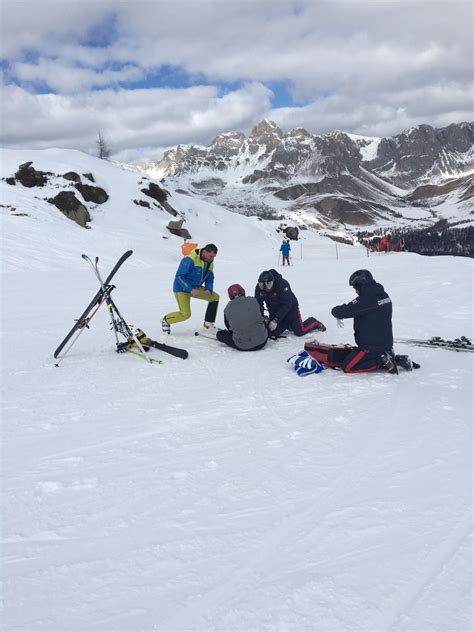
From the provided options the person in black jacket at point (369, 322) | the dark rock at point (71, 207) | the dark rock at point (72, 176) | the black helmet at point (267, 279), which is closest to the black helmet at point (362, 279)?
the person in black jacket at point (369, 322)

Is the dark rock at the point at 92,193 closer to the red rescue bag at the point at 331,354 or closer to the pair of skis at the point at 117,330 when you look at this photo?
the pair of skis at the point at 117,330

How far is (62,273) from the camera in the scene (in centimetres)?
2241

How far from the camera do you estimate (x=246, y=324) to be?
8891 millimetres

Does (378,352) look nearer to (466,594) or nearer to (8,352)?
(466,594)

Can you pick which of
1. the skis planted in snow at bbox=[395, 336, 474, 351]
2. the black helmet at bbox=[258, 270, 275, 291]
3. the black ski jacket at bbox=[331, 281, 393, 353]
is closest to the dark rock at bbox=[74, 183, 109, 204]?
the black helmet at bbox=[258, 270, 275, 291]

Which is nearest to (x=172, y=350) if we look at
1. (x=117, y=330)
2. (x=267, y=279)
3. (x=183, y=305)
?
(x=117, y=330)

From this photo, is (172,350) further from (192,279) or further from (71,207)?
(71,207)

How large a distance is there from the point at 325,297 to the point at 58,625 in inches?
507

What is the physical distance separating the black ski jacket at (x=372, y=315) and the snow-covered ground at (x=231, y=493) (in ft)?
1.86

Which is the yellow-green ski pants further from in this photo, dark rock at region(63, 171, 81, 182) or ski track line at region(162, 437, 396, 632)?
dark rock at region(63, 171, 81, 182)

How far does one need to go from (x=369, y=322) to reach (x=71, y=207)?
32651 mm

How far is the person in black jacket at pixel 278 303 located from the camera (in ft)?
30.8

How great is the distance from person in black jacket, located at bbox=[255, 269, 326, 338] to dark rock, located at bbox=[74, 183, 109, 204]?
1271 inches

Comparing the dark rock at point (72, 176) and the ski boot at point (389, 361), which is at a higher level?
the dark rock at point (72, 176)
